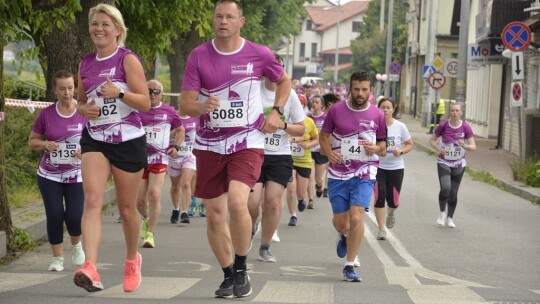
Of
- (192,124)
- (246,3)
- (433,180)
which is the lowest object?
(433,180)

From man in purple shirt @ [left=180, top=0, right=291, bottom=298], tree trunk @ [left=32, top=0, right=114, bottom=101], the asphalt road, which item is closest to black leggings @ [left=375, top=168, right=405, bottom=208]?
the asphalt road

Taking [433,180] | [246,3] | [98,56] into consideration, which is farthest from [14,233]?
[246,3]

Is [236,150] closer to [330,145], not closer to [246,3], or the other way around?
[330,145]

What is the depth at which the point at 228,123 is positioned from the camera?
28.0ft

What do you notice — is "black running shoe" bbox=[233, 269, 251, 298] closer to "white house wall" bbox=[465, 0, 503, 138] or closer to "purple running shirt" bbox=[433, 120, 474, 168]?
"purple running shirt" bbox=[433, 120, 474, 168]

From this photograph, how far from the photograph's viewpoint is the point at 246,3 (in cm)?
3759

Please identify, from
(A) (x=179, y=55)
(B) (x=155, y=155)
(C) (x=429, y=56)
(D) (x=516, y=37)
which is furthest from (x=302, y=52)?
(B) (x=155, y=155)

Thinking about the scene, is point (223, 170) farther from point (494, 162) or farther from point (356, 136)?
point (494, 162)

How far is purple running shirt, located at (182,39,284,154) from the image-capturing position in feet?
28.0

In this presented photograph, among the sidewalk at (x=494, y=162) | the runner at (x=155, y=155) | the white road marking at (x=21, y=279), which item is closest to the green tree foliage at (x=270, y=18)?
the sidewalk at (x=494, y=162)

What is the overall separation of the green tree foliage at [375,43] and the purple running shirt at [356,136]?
78.1 metres

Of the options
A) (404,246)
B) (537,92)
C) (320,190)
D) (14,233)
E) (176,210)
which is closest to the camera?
(14,233)

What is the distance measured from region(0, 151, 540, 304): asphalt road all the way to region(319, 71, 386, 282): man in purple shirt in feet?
2.26

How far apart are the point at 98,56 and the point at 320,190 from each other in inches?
457
